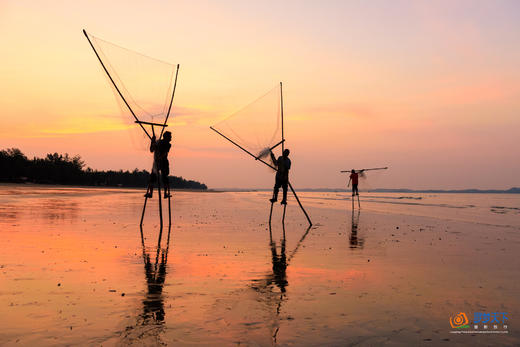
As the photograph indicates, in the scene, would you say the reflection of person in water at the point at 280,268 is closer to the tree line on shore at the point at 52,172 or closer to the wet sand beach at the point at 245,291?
the wet sand beach at the point at 245,291

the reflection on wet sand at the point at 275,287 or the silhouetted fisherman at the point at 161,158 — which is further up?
the silhouetted fisherman at the point at 161,158

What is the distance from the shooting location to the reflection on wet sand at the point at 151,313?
4719 millimetres

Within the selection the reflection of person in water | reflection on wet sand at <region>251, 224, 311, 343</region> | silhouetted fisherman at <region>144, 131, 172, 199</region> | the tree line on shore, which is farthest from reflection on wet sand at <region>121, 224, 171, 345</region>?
the tree line on shore

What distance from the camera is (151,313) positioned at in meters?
5.62

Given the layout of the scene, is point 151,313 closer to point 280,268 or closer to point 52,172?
point 280,268

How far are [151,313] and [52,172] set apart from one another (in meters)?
112

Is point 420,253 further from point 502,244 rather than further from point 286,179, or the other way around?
point 286,179

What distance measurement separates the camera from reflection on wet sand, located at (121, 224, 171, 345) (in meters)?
4.72

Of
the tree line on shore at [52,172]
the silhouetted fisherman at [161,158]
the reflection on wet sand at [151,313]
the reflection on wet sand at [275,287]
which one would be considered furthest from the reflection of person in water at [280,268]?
the tree line on shore at [52,172]

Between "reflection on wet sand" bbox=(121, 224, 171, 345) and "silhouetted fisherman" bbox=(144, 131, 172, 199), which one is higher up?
"silhouetted fisherman" bbox=(144, 131, 172, 199)

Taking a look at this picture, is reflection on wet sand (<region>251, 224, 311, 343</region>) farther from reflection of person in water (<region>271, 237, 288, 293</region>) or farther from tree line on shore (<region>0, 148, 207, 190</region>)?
tree line on shore (<region>0, 148, 207, 190</region>)

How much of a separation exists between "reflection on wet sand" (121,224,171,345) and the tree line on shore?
84.9m

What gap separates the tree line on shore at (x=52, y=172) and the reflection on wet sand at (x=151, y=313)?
84.9 m

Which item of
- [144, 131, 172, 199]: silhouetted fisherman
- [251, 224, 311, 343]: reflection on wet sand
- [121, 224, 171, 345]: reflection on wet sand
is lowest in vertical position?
[121, 224, 171, 345]: reflection on wet sand
